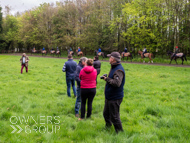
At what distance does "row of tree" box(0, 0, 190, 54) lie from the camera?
81.5 feet

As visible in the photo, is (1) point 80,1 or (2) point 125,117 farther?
(1) point 80,1

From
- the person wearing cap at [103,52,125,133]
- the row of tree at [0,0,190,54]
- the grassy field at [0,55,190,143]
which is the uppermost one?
the row of tree at [0,0,190,54]

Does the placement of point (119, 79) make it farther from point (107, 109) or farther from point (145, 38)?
point (145, 38)

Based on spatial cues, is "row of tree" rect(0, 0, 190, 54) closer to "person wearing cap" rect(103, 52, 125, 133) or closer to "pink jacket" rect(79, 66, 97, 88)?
"pink jacket" rect(79, 66, 97, 88)

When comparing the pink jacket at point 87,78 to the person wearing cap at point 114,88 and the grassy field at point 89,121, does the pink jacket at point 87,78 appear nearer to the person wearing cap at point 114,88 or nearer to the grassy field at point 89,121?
the person wearing cap at point 114,88

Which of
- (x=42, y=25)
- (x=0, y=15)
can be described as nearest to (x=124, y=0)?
(x=42, y=25)

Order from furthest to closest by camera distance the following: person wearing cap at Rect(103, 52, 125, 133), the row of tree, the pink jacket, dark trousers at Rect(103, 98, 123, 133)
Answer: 1. the row of tree
2. the pink jacket
3. dark trousers at Rect(103, 98, 123, 133)
4. person wearing cap at Rect(103, 52, 125, 133)

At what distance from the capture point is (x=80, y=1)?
119 feet

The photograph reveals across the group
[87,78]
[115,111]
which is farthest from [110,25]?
[115,111]

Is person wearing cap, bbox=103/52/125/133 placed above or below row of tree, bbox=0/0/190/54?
below

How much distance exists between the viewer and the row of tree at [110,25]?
Result: 24828 mm

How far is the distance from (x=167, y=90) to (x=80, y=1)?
33075mm

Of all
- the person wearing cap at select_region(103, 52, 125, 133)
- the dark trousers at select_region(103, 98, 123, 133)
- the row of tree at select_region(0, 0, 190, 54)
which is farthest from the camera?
the row of tree at select_region(0, 0, 190, 54)

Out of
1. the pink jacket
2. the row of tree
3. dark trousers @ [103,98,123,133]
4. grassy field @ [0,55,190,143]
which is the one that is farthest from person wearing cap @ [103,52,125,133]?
the row of tree
